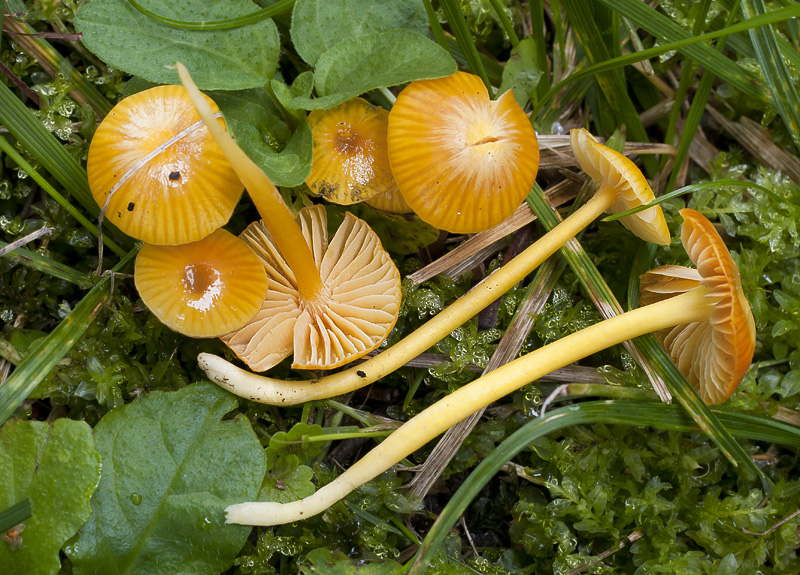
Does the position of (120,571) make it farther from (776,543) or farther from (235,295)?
(776,543)

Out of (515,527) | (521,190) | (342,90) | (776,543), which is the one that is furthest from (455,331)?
(776,543)

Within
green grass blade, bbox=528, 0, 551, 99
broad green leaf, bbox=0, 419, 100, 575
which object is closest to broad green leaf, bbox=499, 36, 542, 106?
green grass blade, bbox=528, 0, 551, 99

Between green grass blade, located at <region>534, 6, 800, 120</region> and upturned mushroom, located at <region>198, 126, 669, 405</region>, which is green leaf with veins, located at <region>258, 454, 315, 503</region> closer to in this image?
upturned mushroom, located at <region>198, 126, 669, 405</region>

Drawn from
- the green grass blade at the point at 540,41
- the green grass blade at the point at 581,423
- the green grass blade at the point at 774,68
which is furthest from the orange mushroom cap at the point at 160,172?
the green grass blade at the point at 774,68

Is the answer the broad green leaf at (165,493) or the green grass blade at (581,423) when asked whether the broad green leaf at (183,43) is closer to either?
the broad green leaf at (165,493)

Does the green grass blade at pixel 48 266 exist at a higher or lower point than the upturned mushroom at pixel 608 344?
higher

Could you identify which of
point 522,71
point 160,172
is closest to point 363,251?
point 160,172

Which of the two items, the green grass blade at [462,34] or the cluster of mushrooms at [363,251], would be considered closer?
the cluster of mushrooms at [363,251]
